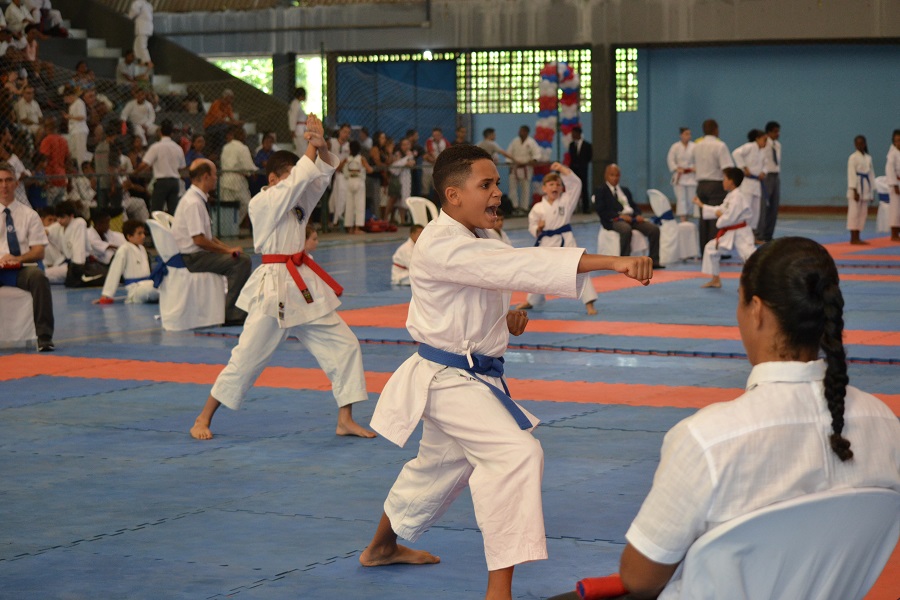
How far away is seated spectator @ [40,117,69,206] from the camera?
17406 millimetres

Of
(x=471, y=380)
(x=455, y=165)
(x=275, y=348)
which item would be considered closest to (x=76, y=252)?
(x=275, y=348)

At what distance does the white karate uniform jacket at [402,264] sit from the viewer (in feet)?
47.1

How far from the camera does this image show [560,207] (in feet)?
41.0

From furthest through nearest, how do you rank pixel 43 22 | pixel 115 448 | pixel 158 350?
pixel 43 22 < pixel 158 350 < pixel 115 448

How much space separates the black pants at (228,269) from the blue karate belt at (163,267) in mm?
61

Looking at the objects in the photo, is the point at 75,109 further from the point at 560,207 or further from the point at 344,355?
the point at 344,355

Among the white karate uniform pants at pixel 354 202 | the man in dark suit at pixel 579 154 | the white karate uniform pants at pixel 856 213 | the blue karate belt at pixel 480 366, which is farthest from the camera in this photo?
the man in dark suit at pixel 579 154

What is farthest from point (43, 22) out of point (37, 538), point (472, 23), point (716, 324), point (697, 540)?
point (697, 540)

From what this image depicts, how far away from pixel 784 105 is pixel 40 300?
21302mm

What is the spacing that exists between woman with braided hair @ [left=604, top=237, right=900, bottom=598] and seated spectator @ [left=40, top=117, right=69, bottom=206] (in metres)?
16.0

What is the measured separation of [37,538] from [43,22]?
20126 mm

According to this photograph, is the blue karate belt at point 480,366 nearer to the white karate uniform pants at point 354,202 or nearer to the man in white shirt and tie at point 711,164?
the man in white shirt and tie at point 711,164

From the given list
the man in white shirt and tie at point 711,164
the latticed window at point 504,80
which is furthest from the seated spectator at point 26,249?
the latticed window at point 504,80

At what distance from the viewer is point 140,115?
20969 mm
